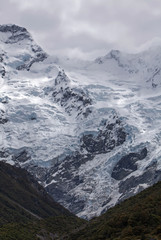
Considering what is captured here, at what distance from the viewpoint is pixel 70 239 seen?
86000mm

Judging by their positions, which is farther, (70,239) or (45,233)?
(45,233)

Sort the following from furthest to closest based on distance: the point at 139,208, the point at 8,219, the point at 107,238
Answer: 1. the point at 8,219
2. the point at 139,208
3. the point at 107,238

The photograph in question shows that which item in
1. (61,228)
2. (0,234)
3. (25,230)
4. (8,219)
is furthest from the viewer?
(8,219)

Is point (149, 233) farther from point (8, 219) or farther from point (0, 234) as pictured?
point (8, 219)

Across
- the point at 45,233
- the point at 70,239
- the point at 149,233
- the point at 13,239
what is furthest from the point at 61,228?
the point at 149,233

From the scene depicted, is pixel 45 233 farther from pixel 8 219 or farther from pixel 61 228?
pixel 8 219

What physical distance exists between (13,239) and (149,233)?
155ft

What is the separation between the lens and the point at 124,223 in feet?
233

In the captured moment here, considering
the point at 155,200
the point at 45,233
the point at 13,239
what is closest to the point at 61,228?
the point at 45,233

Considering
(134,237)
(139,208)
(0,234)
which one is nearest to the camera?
(134,237)

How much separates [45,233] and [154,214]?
2574 inches

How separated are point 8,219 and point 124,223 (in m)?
134

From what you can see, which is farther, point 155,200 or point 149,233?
point 155,200

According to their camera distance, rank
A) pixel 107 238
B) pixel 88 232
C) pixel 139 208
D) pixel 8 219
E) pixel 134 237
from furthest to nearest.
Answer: pixel 8 219 → pixel 88 232 → pixel 139 208 → pixel 107 238 → pixel 134 237
